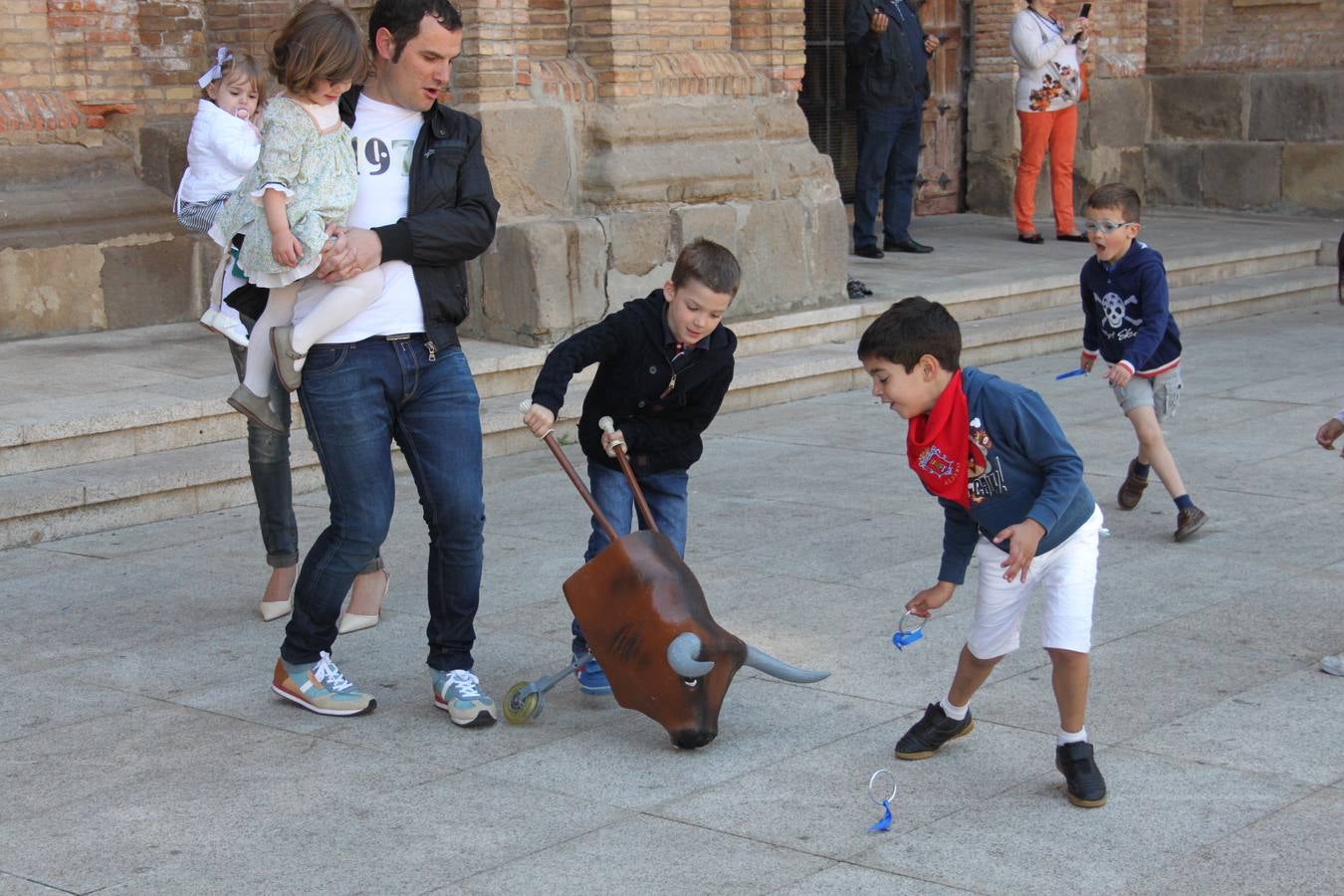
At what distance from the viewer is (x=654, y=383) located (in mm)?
4578

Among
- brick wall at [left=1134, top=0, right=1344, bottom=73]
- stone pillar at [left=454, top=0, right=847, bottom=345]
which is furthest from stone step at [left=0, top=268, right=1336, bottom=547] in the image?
brick wall at [left=1134, top=0, right=1344, bottom=73]

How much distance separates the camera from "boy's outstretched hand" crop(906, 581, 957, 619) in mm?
4090

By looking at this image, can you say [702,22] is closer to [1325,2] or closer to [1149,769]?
[1149,769]

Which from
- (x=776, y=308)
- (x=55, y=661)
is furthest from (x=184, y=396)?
(x=776, y=308)

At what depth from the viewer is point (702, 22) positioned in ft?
33.0

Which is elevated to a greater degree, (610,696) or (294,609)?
(294,609)

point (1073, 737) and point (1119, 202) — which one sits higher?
point (1119, 202)

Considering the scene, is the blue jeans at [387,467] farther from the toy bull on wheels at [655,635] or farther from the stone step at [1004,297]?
the stone step at [1004,297]

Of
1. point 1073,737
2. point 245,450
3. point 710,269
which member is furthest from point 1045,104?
point 1073,737

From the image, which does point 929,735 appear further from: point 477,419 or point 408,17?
point 408,17

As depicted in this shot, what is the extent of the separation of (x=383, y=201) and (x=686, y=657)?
4.51 feet

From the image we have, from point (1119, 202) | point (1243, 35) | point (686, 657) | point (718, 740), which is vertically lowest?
point (718, 740)

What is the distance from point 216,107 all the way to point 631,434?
2259 mm

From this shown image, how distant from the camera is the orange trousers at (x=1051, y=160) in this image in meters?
13.6
